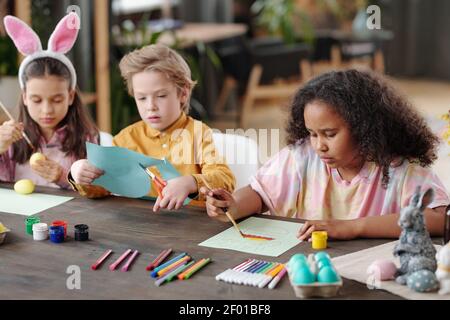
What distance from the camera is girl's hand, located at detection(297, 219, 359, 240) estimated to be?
77.2 inches

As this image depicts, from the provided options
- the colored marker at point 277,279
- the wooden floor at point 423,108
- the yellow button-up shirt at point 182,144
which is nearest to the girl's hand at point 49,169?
the yellow button-up shirt at point 182,144

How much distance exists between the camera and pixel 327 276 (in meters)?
1.61

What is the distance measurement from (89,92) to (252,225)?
293 cm

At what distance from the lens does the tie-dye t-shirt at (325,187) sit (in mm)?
2152

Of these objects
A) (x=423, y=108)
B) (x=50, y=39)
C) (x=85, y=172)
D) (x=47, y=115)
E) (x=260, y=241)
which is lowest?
(x=423, y=108)

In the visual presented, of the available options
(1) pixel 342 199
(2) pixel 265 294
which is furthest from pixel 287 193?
(2) pixel 265 294

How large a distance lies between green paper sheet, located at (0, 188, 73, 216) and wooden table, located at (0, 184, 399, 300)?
0.12ft

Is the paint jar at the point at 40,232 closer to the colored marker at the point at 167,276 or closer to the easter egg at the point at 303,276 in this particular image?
the colored marker at the point at 167,276

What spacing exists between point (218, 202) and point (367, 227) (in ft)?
1.32

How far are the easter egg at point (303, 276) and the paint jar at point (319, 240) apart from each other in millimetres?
302

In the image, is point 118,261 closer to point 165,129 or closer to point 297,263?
point 297,263

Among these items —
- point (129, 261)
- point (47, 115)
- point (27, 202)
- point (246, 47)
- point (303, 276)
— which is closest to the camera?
point (303, 276)

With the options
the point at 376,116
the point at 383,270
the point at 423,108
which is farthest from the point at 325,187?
the point at 423,108
